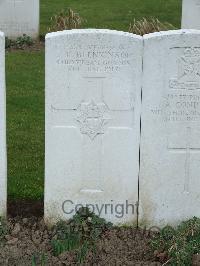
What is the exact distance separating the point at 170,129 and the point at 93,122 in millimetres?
592

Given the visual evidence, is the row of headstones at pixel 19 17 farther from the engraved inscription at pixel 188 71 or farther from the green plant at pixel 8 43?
the engraved inscription at pixel 188 71

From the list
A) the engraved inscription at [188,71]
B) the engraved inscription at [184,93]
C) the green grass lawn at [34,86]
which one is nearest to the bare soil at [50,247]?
the green grass lawn at [34,86]

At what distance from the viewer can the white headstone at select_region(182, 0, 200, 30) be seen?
11.8 m

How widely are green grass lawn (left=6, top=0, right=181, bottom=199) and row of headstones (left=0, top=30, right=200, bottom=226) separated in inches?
37.9

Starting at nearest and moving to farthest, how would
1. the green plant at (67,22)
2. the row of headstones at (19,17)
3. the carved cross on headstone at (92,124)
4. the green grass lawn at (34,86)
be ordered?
the carved cross on headstone at (92,124) → the green grass lawn at (34,86) → the green plant at (67,22) → the row of headstones at (19,17)

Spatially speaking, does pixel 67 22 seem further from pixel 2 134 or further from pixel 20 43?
pixel 2 134

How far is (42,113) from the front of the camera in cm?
851

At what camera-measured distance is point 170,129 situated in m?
5.36

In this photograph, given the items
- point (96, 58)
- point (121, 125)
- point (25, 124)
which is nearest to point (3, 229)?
point (121, 125)

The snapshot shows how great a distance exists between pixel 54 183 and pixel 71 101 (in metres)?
0.66

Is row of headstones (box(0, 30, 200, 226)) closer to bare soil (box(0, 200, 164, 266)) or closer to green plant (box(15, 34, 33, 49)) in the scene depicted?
bare soil (box(0, 200, 164, 266))

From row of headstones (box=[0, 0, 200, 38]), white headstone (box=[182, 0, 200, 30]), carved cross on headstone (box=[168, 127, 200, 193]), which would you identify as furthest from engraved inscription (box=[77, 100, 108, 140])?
row of headstones (box=[0, 0, 200, 38])

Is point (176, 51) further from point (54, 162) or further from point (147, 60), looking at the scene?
point (54, 162)

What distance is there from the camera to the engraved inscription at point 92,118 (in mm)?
5277
